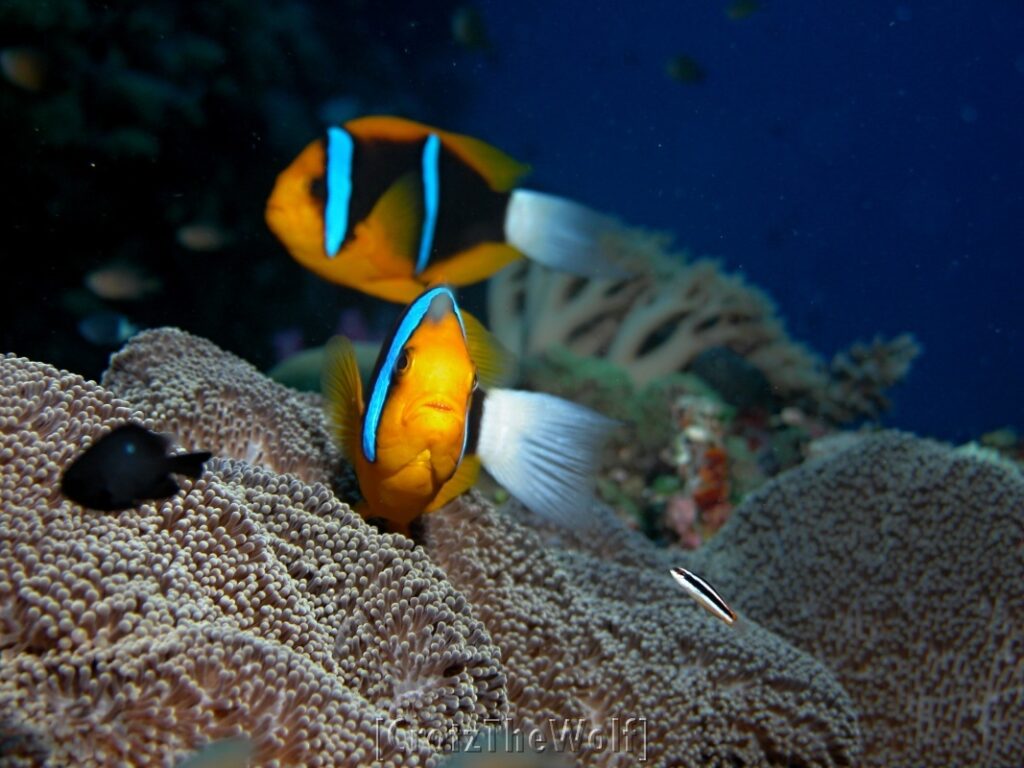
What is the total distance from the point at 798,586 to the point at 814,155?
4698cm

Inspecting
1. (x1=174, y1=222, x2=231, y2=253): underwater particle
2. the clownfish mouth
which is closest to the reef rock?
the clownfish mouth

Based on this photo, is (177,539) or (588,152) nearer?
(177,539)

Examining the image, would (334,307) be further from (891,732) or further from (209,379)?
(891,732)

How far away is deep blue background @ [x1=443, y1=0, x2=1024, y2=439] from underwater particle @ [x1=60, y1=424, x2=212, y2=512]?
111 ft

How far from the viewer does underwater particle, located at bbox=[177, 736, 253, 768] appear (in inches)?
39.0

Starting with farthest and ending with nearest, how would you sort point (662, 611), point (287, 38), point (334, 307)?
1. point (287, 38)
2. point (334, 307)
3. point (662, 611)

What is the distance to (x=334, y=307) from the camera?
662 cm

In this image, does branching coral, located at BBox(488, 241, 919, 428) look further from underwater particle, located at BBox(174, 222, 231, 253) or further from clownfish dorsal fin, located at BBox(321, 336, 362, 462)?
clownfish dorsal fin, located at BBox(321, 336, 362, 462)

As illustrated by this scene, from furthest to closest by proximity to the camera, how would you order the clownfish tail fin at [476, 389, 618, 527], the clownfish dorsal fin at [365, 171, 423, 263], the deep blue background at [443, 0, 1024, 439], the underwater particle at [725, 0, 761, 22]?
1. the deep blue background at [443, 0, 1024, 439]
2. the underwater particle at [725, 0, 761, 22]
3. the clownfish dorsal fin at [365, 171, 423, 263]
4. the clownfish tail fin at [476, 389, 618, 527]

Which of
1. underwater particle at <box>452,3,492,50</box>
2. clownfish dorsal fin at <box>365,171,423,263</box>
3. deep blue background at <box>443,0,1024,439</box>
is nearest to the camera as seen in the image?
clownfish dorsal fin at <box>365,171,423,263</box>

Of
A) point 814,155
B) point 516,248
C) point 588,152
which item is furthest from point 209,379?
point 814,155

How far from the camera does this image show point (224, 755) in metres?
1.01

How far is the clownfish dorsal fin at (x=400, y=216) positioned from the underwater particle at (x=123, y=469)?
5.59ft

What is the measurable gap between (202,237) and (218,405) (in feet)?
13.7
